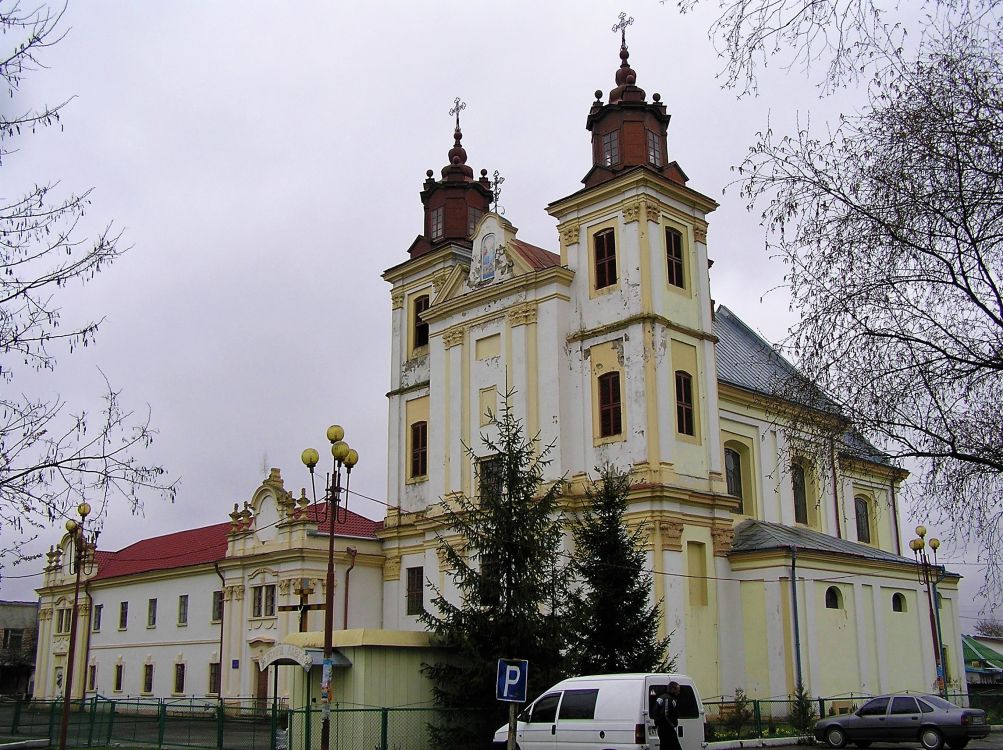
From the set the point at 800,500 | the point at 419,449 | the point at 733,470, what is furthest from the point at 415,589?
the point at 800,500

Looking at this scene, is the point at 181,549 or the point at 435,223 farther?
the point at 181,549

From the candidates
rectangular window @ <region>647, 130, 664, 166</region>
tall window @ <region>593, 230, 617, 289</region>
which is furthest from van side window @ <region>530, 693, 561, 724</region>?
rectangular window @ <region>647, 130, 664, 166</region>

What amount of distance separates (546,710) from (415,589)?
76.7 feet

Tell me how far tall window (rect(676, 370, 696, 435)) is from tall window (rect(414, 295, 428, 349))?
13306 mm

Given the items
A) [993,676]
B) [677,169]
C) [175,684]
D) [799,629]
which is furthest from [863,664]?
[993,676]

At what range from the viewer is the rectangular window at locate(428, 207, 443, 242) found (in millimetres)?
47938

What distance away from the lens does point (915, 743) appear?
1153 inches

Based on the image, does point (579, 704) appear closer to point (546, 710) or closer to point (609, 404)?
point (546, 710)

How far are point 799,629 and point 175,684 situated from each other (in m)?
31.8

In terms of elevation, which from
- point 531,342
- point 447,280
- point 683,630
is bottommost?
point 683,630

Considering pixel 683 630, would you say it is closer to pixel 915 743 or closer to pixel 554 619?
pixel 915 743

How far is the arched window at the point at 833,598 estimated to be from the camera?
36.5m

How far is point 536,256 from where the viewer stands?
41406mm

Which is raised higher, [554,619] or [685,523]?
[685,523]
